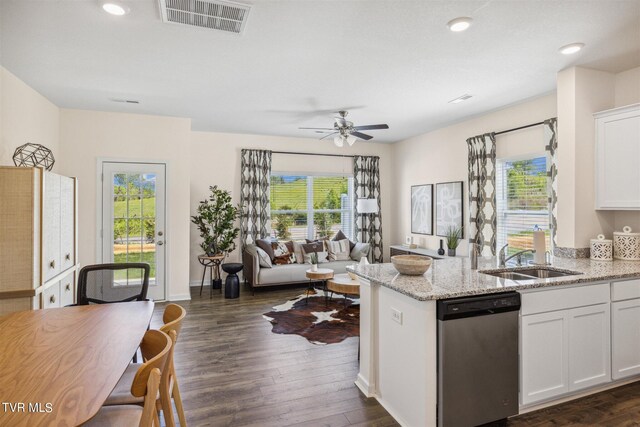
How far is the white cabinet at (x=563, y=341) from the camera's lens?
7.36 ft

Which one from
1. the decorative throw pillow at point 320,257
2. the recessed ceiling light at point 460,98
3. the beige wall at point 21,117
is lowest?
the decorative throw pillow at point 320,257

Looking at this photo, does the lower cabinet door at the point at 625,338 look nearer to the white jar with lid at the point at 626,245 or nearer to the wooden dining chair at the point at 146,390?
the white jar with lid at the point at 626,245

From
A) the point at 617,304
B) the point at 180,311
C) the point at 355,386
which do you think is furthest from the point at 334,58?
the point at 617,304

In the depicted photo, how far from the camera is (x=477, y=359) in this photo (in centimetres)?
206

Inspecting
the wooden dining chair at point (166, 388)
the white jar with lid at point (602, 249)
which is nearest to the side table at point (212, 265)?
the wooden dining chair at point (166, 388)

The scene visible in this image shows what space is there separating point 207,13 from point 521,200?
438 centimetres

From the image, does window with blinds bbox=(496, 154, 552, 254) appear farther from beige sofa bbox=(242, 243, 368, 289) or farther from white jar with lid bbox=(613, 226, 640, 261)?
beige sofa bbox=(242, 243, 368, 289)

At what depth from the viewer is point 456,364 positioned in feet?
6.58

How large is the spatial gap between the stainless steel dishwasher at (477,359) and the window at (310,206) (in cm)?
492

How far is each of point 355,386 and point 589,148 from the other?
318 centimetres

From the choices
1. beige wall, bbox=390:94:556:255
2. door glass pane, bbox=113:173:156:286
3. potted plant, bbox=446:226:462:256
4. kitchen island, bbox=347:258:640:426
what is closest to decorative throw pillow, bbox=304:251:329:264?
beige wall, bbox=390:94:556:255

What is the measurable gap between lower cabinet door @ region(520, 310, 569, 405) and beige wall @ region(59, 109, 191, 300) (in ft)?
15.0

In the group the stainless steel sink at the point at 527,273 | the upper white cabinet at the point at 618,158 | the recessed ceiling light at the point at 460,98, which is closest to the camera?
the stainless steel sink at the point at 527,273

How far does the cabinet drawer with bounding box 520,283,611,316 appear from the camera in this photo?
2236 mm
